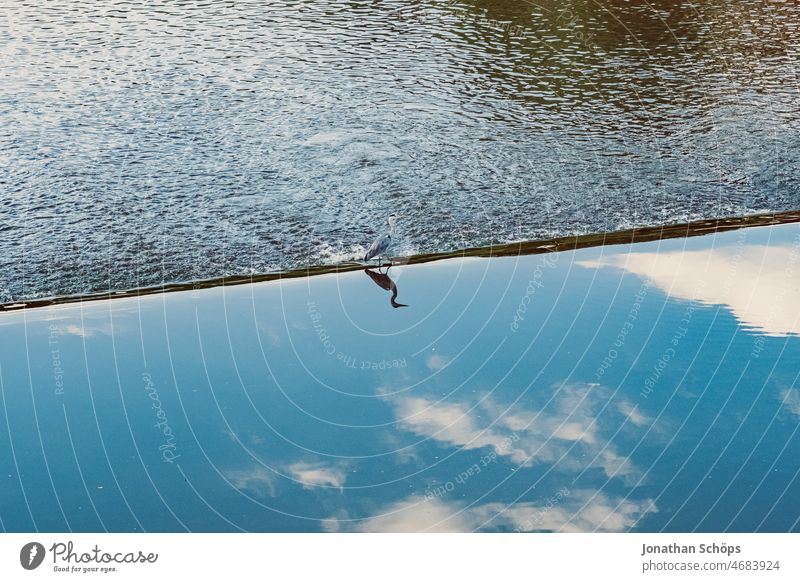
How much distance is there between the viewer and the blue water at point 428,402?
6.50 metres

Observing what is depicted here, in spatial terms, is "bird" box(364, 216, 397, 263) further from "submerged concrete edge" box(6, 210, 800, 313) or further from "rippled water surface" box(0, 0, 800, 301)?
"rippled water surface" box(0, 0, 800, 301)

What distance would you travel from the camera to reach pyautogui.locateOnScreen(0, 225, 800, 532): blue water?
6496 millimetres

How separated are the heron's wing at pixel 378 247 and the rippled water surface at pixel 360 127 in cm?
25

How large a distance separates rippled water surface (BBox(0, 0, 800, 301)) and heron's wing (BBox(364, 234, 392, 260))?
0.25 meters

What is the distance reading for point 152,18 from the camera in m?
15.6

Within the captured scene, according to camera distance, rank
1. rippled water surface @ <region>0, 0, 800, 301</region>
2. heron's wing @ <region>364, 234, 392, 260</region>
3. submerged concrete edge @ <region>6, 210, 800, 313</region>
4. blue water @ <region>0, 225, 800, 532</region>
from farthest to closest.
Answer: rippled water surface @ <region>0, 0, 800, 301</region> → heron's wing @ <region>364, 234, 392, 260</region> → submerged concrete edge @ <region>6, 210, 800, 313</region> → blue water @ <region>0, 225, 800, 532</region>

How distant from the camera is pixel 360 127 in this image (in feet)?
39.3

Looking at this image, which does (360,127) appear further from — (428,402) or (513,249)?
(428,402)

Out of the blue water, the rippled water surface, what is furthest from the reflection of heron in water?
the rippled water surface

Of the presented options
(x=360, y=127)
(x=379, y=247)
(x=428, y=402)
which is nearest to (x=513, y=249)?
(x=379, y=247)

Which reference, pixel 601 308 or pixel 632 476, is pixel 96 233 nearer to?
pixel 601 308

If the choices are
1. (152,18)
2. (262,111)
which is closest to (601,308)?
(262,111)

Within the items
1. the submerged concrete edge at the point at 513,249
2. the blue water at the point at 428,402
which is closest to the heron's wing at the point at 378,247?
the submerged concrete edge at the point at 513,249

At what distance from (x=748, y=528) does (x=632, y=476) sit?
789mm
